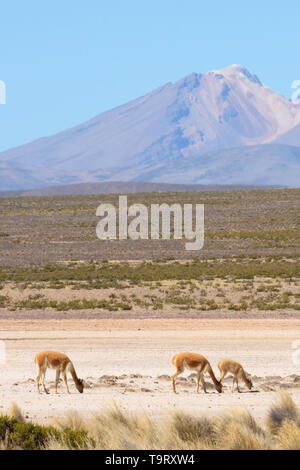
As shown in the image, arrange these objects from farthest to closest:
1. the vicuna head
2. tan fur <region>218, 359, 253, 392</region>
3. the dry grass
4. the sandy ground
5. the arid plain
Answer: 1. the arid plain
2. tan fur <region>218, 359, 253, 392</region>
3. the vicuna head
4. the sandy ground
5. the dry grass

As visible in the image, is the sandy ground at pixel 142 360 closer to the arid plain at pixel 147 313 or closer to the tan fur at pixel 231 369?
the arid plain at pixel 147 313

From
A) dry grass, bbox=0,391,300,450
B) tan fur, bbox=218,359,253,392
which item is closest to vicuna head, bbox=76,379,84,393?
tan fur, bbox=218,359,253,392

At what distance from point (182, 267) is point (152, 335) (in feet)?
51.4

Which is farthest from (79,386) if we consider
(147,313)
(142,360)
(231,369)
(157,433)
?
(147,313)

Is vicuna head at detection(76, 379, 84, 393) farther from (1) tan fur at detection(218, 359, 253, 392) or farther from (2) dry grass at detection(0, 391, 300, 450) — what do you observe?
(2) dry grass at detection(0, 391, 300, 450)

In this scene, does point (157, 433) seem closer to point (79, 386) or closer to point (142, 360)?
point (79, 386)

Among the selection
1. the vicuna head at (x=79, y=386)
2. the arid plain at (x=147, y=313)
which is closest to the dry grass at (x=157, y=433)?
the arid plain at (x=147, y=313)

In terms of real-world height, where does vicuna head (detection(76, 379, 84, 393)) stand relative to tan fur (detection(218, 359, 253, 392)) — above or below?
below

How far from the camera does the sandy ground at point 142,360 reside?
1355 cm

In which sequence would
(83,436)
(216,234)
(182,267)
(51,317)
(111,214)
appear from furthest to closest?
1. (111,214)
2. (216,234)
3. (182,267)
4. (51,317)
5. (83,436)

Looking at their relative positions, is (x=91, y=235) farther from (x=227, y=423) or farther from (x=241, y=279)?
(x=227, y=423)

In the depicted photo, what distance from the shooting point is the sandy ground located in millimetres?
13555
